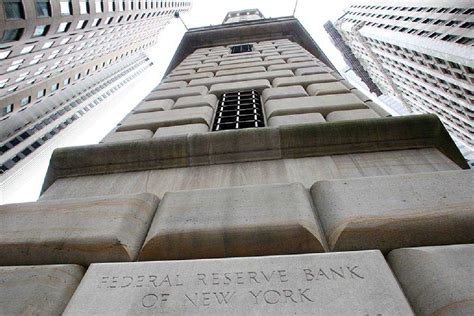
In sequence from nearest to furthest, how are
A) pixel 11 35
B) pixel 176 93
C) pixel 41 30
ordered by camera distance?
pixel 176 93 < pixel 11 35 < pixel 41 30

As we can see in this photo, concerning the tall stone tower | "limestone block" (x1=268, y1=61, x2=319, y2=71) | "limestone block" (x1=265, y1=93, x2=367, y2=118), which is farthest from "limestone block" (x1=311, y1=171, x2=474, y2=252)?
"limestone block" (x1=268, y1=61, x2=319, y2=71)

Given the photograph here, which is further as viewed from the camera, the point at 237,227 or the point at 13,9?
the point at 13,9

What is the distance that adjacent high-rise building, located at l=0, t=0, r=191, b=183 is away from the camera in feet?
86.8

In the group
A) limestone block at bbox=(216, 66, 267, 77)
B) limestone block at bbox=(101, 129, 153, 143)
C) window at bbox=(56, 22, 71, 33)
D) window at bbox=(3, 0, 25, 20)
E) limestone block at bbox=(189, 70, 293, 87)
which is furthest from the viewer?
window at bbox=(56, 22, 71, 33)

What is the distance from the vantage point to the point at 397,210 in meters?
2.62

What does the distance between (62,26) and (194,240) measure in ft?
112

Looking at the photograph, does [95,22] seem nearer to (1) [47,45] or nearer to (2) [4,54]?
(1) [47,45]

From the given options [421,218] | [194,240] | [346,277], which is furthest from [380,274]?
[194,240]

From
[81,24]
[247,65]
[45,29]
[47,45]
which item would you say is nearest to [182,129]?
[247,65]

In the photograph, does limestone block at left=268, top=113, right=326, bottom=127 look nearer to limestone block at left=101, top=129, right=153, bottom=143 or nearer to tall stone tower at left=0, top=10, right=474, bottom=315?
tall stone tower at left=0, top=10, right=474, bottom=315

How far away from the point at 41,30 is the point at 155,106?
27.8 m

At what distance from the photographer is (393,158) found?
12.7 ft

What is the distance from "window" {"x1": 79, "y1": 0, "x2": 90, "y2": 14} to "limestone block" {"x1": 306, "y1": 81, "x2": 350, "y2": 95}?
31334 millimetres

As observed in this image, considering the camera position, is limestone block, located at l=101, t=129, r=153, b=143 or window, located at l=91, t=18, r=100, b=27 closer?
limestone block, located at l=101, t=129, r=153, b=143
